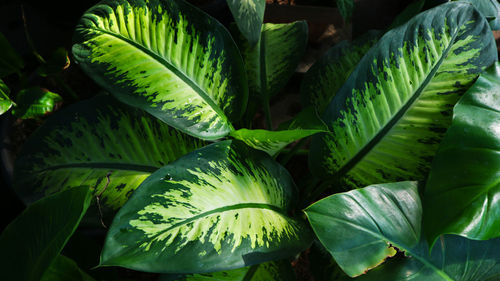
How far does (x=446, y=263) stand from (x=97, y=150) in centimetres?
67

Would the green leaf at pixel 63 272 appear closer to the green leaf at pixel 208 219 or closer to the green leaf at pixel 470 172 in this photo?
the green leaf at pixel 208 219

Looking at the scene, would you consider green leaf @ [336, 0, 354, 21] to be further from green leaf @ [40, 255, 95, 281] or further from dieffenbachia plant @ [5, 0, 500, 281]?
green leaf @ [40, 255, 95, 281]

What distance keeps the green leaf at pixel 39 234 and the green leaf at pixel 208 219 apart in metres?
0.07

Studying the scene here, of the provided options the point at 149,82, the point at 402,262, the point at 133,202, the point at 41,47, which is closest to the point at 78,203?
the point at 133,202

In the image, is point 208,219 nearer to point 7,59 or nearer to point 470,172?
point 470,172

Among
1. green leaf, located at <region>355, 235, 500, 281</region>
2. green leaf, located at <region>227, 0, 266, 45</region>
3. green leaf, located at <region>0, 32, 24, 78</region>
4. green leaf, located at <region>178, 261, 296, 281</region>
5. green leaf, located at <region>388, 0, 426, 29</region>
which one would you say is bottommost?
green leaf, located at <region>178, 261, 296, 281</region>

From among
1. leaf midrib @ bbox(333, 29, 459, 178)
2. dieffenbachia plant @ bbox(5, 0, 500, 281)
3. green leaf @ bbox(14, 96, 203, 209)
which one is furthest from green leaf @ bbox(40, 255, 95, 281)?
leaf midrib @ bbox(333, 29, 459, 178)

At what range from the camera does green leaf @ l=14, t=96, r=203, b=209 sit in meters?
0.80

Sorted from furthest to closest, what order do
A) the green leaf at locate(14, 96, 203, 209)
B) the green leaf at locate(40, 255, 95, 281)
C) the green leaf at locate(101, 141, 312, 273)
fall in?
the green leaf at locate(14, 96, 203, 209), the green leaf at locate(40, 255, 95, 281), the green leaf at locate(101, 141, 312, 273)

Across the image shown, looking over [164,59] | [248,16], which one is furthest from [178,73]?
[248,16]

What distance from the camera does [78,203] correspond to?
0.60 meters

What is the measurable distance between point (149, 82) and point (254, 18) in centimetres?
22

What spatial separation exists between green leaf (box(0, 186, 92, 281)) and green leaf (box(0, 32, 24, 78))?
44 cm

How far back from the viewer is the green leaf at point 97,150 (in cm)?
80
